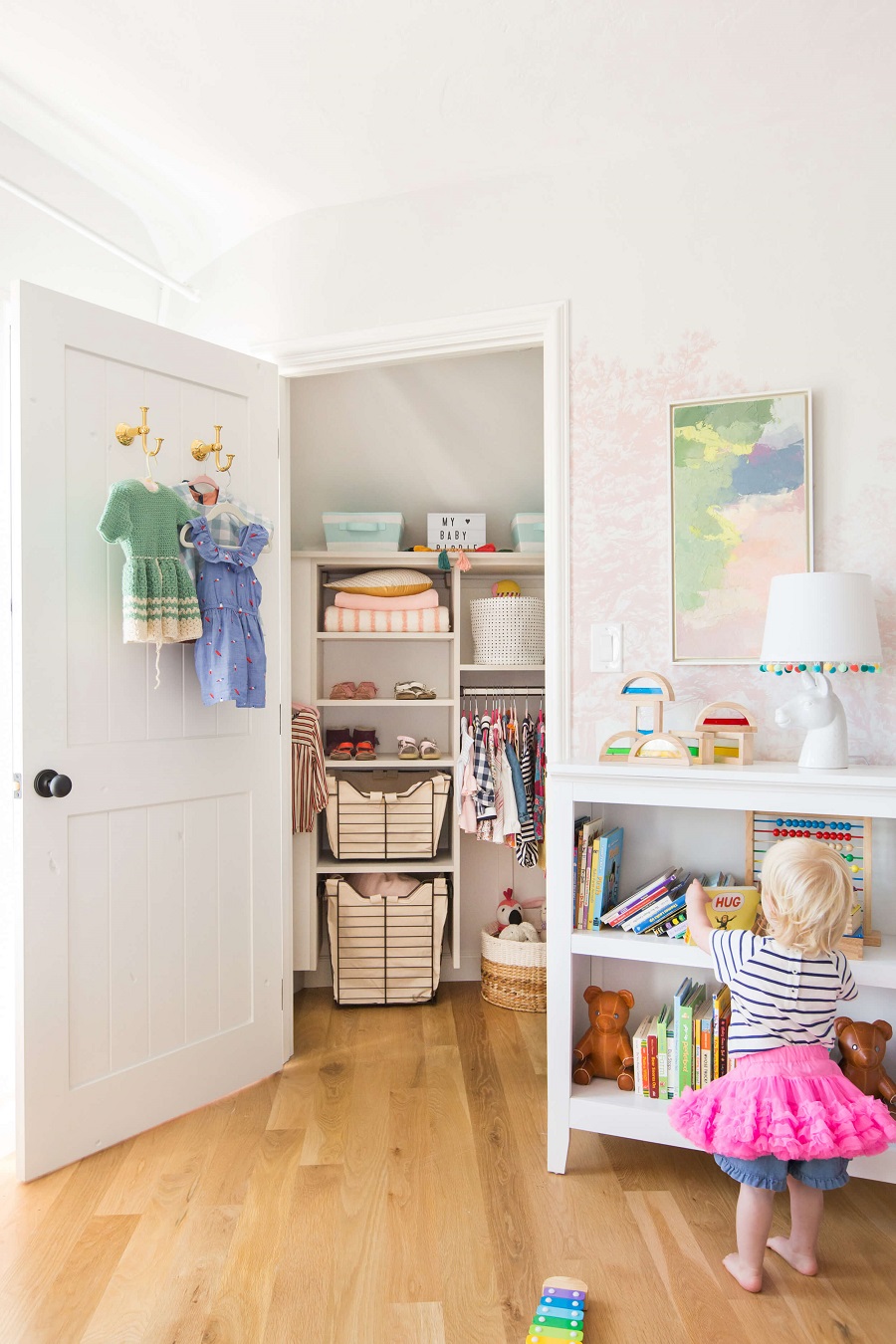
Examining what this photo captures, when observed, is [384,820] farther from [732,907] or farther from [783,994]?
[783,994]

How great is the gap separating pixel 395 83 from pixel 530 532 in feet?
5.40

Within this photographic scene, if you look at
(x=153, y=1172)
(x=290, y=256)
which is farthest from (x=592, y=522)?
(x=153, y=1172)

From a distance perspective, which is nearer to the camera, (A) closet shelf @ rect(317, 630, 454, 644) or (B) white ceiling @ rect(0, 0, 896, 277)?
(B) white ceiling @ rect(0, 0, 896, 277)

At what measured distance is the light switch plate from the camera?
253cm

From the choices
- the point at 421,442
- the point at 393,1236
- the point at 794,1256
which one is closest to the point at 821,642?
the point at 794,1256

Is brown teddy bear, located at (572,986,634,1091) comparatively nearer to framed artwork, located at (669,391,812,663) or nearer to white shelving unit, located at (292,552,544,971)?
framed artwork, located at (669,391,812,663)

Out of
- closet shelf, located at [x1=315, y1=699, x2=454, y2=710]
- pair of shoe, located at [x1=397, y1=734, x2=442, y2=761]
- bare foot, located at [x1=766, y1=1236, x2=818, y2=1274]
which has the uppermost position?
closet shelf, located at [x1=315, y1=699, x2=454, y2=710]

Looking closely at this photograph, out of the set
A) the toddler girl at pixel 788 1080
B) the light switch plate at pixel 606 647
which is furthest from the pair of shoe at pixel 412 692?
the toddler girl at pixel 788 1080

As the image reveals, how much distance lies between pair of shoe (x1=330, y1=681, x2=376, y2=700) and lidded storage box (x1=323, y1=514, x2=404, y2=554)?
531 millimetres

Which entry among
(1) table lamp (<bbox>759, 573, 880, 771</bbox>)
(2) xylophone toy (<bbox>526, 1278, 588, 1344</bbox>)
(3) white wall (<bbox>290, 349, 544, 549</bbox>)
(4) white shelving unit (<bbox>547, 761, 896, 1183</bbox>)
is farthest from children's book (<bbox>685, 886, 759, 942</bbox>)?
(3) white wall (<bbox>290, 349, 544, 549</bbox>)

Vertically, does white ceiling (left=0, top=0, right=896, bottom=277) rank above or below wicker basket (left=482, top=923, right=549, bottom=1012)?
above

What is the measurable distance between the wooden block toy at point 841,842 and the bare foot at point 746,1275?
66 centimetres

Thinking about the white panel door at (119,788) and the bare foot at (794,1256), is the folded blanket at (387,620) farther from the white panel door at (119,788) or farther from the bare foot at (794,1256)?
the bare foot at (794,1256)

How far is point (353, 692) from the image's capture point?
3627 mm
